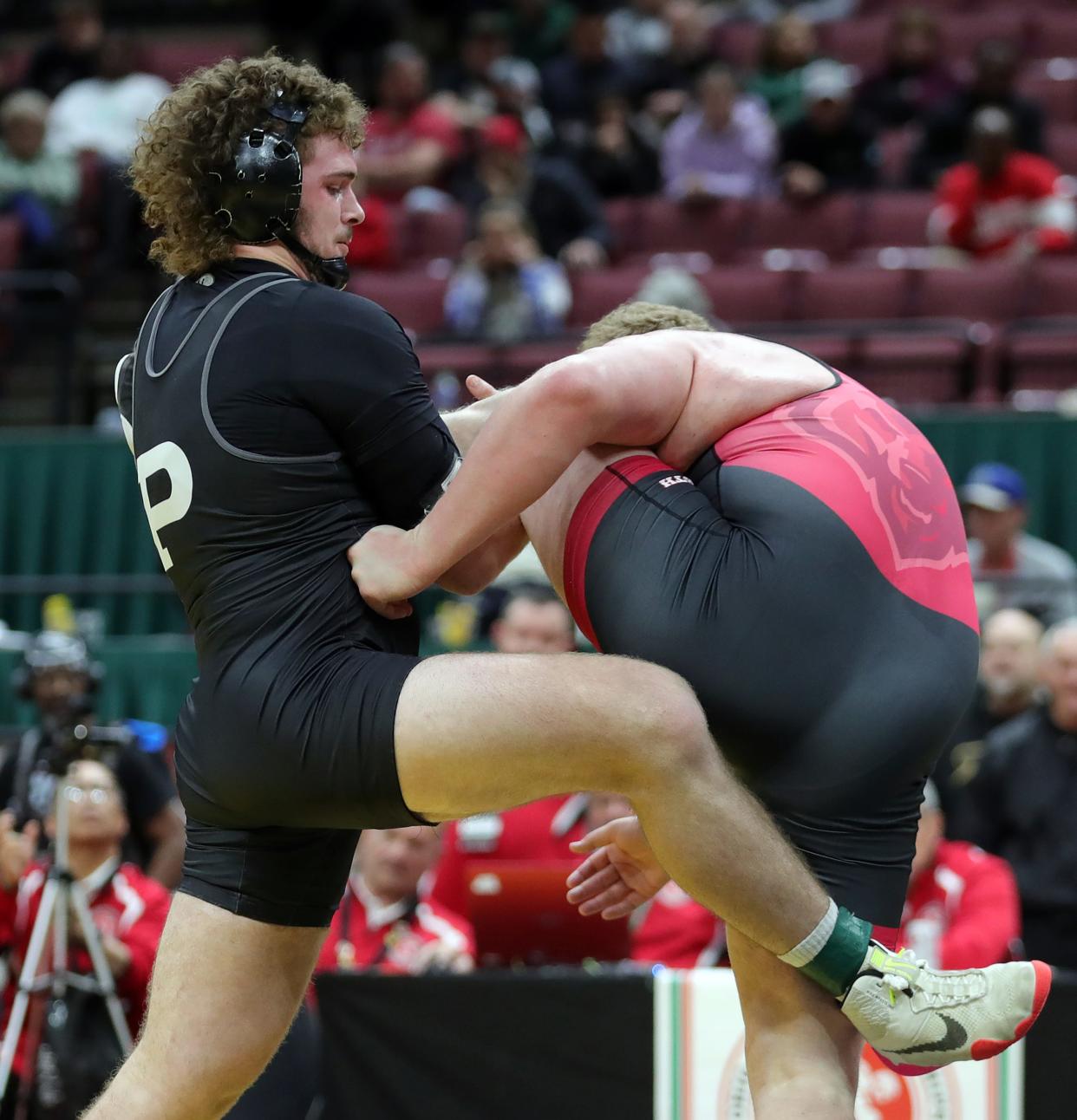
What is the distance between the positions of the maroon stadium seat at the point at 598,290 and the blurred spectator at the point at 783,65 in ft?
6.66

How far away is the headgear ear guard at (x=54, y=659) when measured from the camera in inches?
243

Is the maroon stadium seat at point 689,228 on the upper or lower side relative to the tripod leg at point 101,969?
upper

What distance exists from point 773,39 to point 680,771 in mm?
8906

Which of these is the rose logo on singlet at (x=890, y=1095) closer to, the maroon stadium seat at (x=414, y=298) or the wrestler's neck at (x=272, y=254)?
the wrestler's neck at (x=272, y=254)

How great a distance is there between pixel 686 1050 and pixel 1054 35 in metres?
8.26

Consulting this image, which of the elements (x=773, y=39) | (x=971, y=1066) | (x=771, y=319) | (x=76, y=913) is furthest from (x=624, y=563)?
(x=773, y=39)

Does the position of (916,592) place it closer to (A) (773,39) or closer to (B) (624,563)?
(B) (624,563)

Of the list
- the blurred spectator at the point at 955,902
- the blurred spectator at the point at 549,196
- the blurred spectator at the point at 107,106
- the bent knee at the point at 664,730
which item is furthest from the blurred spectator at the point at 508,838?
the blurred spectator at the point at 107,106

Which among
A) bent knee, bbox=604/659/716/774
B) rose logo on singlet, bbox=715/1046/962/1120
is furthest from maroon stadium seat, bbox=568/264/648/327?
bent knee, bbox=604/659/716/774

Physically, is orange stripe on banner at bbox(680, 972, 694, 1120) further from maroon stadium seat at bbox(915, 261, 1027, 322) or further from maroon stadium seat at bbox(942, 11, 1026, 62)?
maroon stadium seat at bbox(942, 11, 1026, 62)

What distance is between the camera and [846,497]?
2828mm

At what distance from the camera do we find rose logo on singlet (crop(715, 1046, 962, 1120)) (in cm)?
435

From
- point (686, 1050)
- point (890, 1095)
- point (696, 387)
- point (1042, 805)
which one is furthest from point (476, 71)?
point (696, 387)

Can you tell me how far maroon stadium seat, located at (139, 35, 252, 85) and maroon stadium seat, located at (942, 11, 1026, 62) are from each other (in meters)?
4.48
